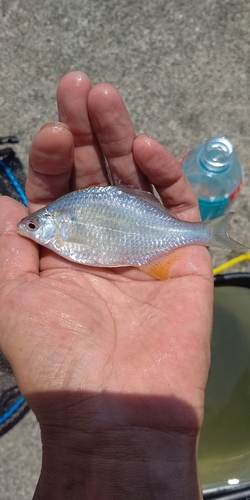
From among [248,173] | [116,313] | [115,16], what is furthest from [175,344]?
[115,16]

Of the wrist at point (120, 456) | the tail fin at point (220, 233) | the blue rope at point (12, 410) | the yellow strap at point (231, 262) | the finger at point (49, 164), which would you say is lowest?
the blue rope at point (12, 410)

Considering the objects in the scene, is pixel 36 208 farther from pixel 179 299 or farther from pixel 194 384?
pixel 194 384

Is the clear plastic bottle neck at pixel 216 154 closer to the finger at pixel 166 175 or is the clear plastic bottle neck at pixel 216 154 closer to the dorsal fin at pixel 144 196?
the finger at pixel 166 175

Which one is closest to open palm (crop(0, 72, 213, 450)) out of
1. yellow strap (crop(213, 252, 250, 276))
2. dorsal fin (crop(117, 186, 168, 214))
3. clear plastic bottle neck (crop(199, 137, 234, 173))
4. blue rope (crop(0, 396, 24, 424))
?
dorsal fin (crop(117, 186, 168, 214))

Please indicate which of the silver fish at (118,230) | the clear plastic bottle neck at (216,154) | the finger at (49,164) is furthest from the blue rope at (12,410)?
the clear plastic bottle neck at (216,154)

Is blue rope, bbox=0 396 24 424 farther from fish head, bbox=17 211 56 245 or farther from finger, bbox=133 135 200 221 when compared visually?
finger, bbox=133 135 200 221

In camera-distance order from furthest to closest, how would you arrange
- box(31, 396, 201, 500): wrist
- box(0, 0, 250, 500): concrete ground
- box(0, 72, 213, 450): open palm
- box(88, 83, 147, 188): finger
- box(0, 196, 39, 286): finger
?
box(0, 0, 250, 500): concrete ground → box(88, 83, 147, 188): finger → box(0, 196, 39, 286): finger → box(0, 72, 213, 450): open palm → box(31, 396, 201, 500): wrist
